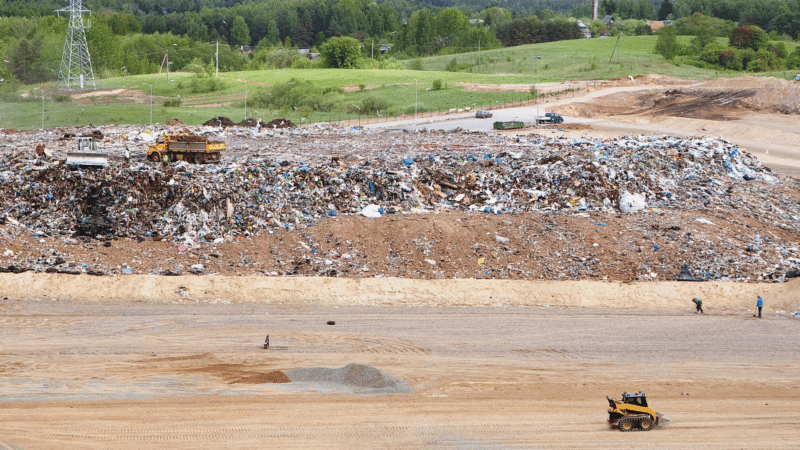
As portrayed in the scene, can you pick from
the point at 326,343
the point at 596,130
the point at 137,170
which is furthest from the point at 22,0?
the point at 326,343

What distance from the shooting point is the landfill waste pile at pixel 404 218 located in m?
23.1

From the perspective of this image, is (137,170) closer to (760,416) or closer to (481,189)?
(481,189)

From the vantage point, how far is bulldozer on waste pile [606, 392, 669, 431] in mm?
14078

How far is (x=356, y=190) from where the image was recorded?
2695 cm

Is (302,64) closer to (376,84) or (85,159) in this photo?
(376,84)

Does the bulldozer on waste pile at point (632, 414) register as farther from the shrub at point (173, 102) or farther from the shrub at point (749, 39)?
the shrub at point (749, 39)

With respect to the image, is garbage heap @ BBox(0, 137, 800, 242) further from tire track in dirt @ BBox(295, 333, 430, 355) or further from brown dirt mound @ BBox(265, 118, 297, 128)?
brown dirt mound @ BBox(265, 118, 297, 128)

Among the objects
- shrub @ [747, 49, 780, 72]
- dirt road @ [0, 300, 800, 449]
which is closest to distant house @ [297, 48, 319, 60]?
shrub @ [747, 49, 780, 72]

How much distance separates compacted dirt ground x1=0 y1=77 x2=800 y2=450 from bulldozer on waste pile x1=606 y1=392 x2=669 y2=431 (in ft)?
0.56

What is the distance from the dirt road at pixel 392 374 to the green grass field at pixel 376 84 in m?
28.9

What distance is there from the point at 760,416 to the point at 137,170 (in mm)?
18829

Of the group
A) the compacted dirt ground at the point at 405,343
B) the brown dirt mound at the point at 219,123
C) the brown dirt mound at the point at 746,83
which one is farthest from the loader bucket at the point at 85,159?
the brown dirt mound at the point at 746,83

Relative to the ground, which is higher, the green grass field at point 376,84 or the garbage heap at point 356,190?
the green grass field at point 376,84

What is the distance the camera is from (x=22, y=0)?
135000 mm
